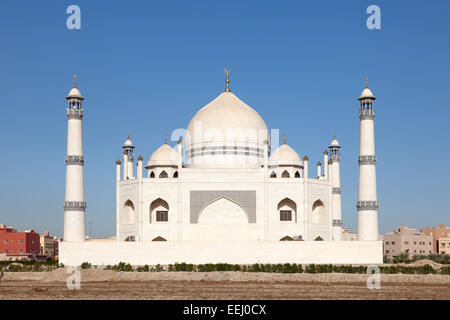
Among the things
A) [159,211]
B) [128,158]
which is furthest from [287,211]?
[128,158]

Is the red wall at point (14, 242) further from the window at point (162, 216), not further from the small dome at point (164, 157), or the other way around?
the window at point (162, 216)

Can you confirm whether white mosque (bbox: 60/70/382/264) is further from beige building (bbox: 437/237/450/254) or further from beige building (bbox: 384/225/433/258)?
beige building (bbox: 437/237/450/254)

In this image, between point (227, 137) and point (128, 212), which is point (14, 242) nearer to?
point (128, 212)

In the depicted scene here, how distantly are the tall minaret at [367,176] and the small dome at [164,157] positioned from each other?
41.1 feet

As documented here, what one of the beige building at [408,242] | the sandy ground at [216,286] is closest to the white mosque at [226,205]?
the sandy ground at [216,286]

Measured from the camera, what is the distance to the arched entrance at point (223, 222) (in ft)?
151

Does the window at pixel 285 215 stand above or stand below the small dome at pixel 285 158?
below

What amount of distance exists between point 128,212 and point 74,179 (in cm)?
505

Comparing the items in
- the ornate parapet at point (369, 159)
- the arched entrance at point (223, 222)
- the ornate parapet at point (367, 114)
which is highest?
the ornate parapet at point (367, 114)

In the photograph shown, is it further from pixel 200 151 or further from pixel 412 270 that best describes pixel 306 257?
pixel 200 151

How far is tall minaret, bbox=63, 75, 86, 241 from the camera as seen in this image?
44375 millimetres

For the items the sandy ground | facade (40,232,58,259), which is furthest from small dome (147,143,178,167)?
facade (40,232,58,259)
